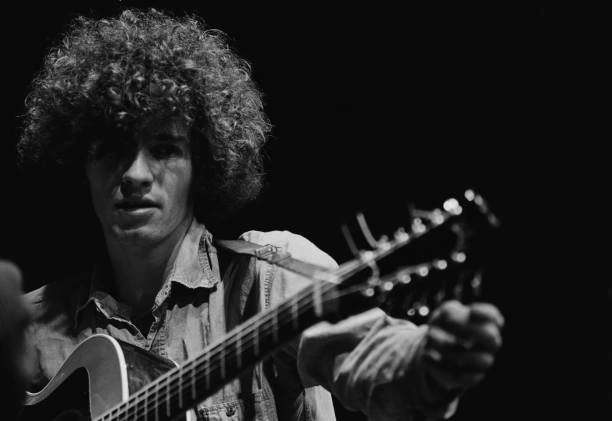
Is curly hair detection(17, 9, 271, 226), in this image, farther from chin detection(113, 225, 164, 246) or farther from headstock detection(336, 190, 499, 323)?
headstock detection(336, 190, 499, 323)

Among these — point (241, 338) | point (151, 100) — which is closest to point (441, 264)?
point (241, 338)

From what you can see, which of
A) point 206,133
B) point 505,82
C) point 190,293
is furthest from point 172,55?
point 505,82

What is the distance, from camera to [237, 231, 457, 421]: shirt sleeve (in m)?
1.41

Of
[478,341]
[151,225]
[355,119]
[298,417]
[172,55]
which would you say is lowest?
[298,417]

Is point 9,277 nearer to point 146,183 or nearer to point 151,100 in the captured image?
point 146,183

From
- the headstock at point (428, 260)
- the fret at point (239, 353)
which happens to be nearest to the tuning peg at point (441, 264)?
the headstock at point (428, 260)

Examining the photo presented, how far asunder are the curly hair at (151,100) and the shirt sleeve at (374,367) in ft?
3.09

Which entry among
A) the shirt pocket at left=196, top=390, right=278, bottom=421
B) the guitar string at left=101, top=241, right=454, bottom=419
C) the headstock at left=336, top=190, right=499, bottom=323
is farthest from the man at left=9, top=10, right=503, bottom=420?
the headstock at left=336, top=190, right=499, bottom=323

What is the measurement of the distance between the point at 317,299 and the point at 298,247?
77cm

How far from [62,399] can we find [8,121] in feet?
4.67

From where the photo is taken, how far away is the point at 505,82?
95.7 inches

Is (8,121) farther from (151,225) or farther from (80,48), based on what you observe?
(151,225)

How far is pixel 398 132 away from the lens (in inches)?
106

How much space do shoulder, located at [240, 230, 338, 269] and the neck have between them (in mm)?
238
